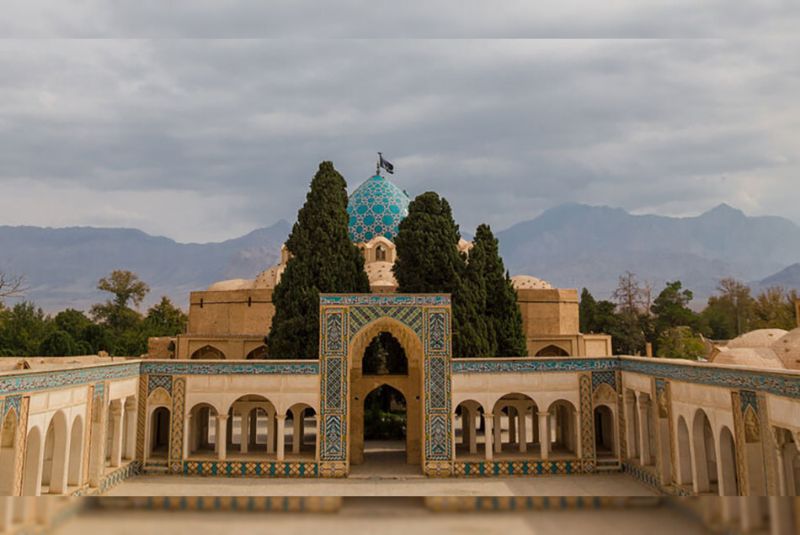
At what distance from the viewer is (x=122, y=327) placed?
4647 cm

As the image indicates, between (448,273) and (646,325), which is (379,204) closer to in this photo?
(448,273)

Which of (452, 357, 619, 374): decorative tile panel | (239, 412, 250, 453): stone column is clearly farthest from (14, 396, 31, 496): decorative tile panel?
(452, 357, 619, 374): decorative tile panel

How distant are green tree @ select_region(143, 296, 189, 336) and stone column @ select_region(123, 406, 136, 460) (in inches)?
950

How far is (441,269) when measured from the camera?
62.8 feet

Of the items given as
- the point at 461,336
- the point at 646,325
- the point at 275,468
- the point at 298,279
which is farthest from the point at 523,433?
the point at 646,325

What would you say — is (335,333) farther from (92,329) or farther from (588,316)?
(588,316)

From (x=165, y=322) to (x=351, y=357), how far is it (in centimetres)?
2846

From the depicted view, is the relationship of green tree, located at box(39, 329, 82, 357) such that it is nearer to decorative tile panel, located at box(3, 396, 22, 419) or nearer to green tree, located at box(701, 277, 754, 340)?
decorative tile panel, located at box(3, 396, 22, 419)

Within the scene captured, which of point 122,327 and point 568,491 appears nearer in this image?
point 568,491

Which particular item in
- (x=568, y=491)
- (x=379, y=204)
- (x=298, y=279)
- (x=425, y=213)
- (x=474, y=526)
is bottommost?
(x=568, y=491)

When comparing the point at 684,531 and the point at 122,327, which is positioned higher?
the point at 122,327

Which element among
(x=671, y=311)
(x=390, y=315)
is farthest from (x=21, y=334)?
(x=671, y=311)

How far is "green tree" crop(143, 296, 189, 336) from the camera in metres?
39.2

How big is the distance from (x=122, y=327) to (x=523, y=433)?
37.7 metres
